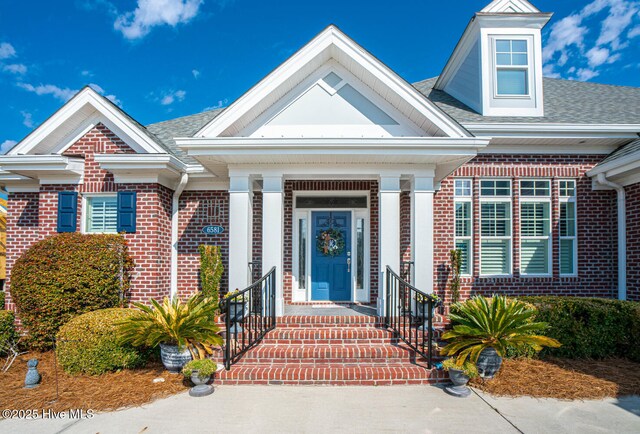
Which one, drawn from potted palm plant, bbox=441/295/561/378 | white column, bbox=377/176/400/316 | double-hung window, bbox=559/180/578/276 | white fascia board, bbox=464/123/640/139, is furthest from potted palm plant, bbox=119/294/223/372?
double-hung window, bbox=559/180/578/276

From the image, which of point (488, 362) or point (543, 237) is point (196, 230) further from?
point (543, 237)

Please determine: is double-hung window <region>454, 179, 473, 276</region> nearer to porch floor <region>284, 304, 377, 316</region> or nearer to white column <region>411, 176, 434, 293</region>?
white column <region>411, 176, 434, 293</region>

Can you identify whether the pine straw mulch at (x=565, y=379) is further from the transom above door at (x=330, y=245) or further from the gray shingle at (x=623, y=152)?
the gray shingle at (x=623, y=152)

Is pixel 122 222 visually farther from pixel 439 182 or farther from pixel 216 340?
pixel 439 182

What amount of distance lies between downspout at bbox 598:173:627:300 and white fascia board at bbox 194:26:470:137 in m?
4.25

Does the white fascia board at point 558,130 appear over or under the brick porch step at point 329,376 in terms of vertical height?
over

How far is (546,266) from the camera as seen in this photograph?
851 centimetres

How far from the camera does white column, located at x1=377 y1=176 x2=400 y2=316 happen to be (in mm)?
6914

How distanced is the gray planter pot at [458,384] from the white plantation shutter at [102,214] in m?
6.72

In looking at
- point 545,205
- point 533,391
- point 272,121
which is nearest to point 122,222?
point 272,121

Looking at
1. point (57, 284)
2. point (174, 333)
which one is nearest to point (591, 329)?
point (174, 333)

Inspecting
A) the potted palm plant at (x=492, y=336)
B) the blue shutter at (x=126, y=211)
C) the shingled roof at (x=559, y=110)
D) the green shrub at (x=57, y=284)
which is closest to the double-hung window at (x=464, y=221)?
the shingled roof at (x=559, y=110)

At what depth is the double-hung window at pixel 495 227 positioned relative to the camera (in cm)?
853

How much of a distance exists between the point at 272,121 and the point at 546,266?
6585mm
